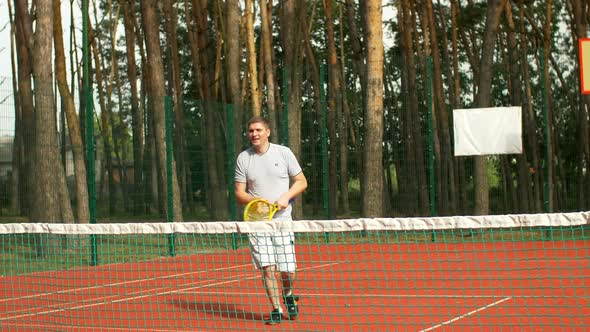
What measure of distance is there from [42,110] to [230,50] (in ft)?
28.1

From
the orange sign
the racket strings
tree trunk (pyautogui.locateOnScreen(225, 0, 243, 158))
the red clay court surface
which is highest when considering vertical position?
tree trunk (pyautogui.locateOnScreen(225, 0, 243, 158))

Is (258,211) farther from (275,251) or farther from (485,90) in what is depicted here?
(485,90)

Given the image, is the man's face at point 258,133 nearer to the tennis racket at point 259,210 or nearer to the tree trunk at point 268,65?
the tennis racket at point 259,210

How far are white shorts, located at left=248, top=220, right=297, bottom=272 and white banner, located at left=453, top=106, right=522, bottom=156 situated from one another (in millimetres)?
11210

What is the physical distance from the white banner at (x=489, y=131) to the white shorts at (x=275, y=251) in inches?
441

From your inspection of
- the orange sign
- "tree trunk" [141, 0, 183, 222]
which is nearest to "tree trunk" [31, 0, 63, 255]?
"tree trunk" [141, 0, 183, 222]

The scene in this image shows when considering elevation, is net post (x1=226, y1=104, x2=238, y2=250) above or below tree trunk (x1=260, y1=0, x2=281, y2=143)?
below

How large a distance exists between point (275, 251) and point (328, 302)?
6.10 feet

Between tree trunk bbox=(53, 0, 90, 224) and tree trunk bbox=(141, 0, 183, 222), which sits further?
tree trunk bbox=(53, 0, 90, 224)

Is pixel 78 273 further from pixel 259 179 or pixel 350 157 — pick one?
pixel 350 157

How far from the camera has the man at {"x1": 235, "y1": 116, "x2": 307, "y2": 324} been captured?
8.64m

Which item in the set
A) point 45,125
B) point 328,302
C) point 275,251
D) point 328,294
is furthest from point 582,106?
point 275,251

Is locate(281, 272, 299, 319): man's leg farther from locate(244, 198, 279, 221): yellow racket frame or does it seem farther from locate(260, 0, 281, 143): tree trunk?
locate(260, 0, 281, 143): tree trunk

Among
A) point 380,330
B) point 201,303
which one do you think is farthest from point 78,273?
point 380,330
